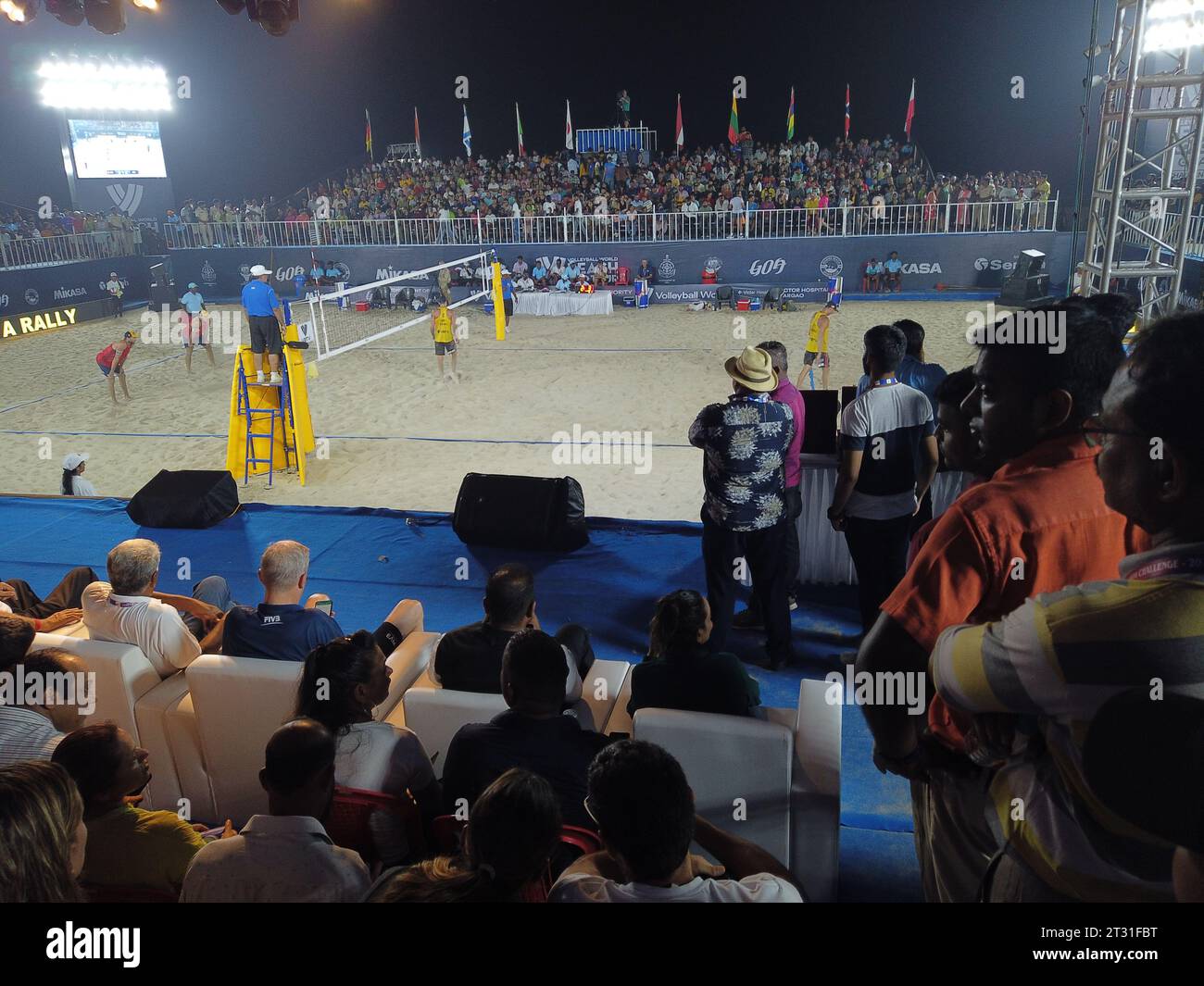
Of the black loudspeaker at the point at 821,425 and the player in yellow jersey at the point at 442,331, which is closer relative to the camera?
the black loudspeaker at the point at 821,425

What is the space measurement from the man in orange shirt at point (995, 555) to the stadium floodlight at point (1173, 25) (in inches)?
377

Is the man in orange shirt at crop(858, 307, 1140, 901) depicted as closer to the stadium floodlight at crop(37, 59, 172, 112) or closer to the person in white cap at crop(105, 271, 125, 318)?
the person in white cap at crop(105, 271, 125, 318)

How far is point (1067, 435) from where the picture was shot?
1763mm

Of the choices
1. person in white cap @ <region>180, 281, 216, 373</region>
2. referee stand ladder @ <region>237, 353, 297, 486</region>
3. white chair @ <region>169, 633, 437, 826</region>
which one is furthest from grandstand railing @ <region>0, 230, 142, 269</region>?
white chair @ <region>169, 633, 437, 826</region>

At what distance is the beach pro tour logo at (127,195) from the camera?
26.6m

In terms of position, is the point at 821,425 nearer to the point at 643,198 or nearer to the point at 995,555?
the point at 995,555

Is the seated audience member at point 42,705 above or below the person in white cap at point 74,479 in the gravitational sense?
above

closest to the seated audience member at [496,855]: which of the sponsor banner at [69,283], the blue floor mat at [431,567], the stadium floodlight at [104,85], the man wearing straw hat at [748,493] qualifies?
the blue floor mat at [431,567]

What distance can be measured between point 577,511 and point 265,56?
25138mm

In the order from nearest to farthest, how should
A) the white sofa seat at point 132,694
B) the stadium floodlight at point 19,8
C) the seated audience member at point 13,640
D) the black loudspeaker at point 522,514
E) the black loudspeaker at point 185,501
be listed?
1. the seated audience member at point 13,640
2. the white sofa seat at point 132,694
3. the black loudspeaker at point 522,514
4. the black loudspeaker at point 185,501
5. the stadium floodlight at point 19,8

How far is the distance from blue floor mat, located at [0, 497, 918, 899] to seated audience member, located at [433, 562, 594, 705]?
163 centimetres

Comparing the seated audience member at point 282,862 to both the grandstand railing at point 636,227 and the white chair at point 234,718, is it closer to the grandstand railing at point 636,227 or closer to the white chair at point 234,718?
the white chair at point 234,718

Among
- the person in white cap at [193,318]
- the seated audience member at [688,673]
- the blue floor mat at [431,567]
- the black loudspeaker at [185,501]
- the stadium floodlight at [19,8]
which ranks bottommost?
the blue floor mat at [431,567]

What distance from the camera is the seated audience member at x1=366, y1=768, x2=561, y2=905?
1601mm
